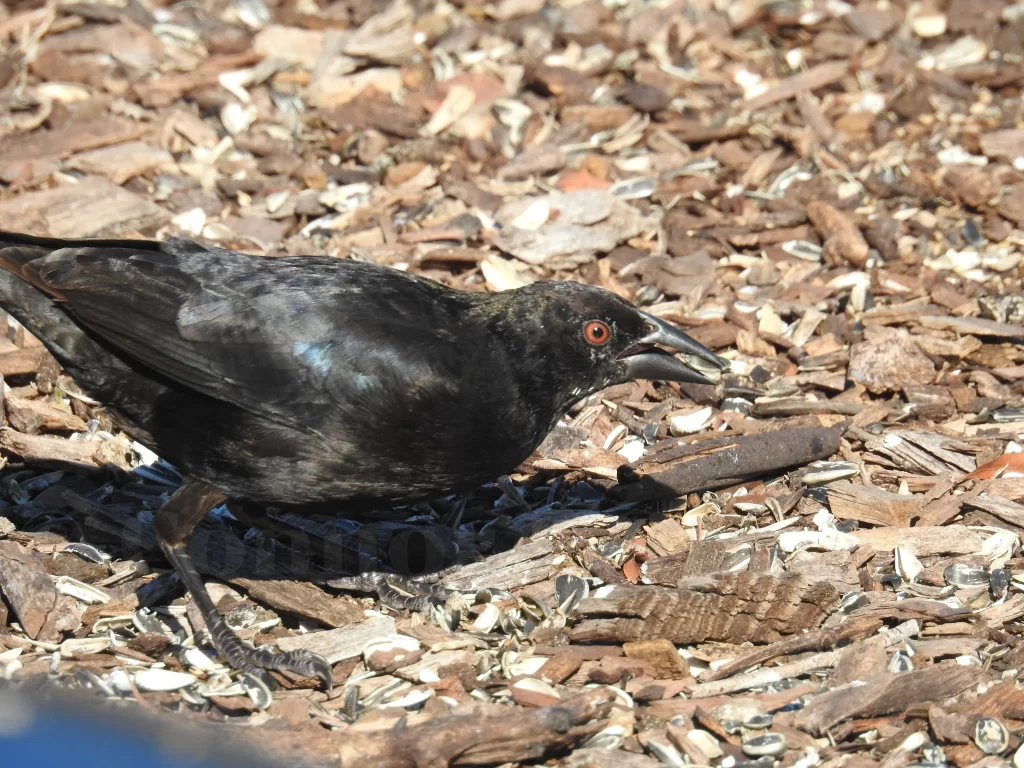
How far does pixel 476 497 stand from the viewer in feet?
20.4

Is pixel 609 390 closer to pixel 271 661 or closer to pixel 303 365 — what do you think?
pixel 303 365

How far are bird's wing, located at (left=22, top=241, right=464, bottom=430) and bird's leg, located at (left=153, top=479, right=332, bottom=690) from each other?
0.46 metres

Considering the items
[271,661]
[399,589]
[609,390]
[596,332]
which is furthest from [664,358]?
[271,661]

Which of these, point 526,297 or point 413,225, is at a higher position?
point 526,297

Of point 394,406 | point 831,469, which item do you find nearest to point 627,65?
point 831,469

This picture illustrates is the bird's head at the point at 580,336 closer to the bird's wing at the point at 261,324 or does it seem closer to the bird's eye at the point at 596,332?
the bird's eye at the point at 596,332

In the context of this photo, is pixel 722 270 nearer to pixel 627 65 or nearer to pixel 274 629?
pixel 627 65

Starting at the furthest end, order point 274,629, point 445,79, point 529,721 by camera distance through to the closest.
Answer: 1. point 445,79
2. point 274,629
3. point 529,721

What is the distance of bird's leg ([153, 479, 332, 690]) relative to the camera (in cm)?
492

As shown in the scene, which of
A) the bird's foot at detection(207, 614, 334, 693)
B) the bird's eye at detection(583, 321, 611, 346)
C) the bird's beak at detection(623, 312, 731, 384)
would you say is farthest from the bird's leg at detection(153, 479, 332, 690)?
the bird's beak at detection(623, 312, 731, 384)

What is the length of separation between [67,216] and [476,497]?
10.5ft

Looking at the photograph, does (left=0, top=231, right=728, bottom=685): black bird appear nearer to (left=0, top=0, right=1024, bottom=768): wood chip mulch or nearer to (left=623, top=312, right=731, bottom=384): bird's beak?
(left=623, top=312, right=731, bottom=384): bird's beak

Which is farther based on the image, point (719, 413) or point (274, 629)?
point (719, 413)

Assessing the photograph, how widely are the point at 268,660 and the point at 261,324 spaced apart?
127cm
